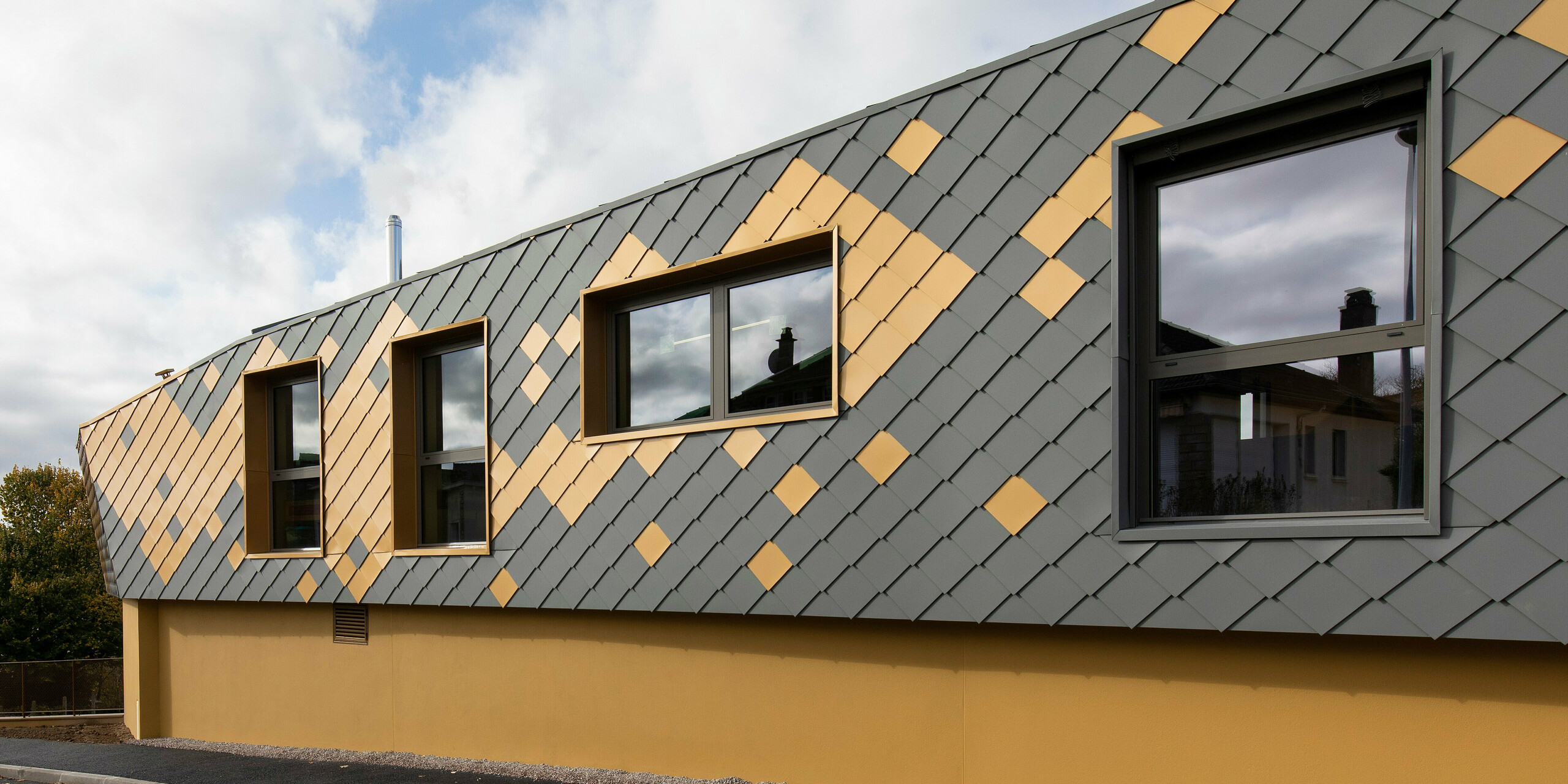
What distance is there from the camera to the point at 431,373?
9.31 m

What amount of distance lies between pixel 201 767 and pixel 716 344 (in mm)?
7156

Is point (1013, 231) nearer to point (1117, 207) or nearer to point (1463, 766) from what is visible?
point (1117, 207)

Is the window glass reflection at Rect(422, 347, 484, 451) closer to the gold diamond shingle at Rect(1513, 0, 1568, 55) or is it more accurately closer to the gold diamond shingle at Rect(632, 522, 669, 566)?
the gold diamond shingle at Rect(632, 522, 669, 566)

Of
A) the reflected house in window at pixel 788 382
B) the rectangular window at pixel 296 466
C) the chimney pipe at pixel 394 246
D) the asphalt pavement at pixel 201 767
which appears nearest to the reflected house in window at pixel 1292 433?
the reflected house in window at pixel 788 382

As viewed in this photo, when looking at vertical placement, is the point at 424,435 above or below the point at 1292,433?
below

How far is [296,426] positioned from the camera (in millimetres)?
10828

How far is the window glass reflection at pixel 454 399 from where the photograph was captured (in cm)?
881

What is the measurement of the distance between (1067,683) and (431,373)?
22.7 feet

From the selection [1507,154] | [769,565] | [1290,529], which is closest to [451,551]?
[769,565]

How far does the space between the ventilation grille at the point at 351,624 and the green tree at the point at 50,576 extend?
85.9 feet

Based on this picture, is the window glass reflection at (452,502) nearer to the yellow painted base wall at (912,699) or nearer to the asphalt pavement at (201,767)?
the yellow painted base wall at (912,699)

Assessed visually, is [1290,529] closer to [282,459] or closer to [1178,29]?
[1178,29]

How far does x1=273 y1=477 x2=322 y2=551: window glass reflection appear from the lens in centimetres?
1027

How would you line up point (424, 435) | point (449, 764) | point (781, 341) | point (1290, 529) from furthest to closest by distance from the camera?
point (424, 435), point (449, 764), point (781, 341), point (1290, 529)
